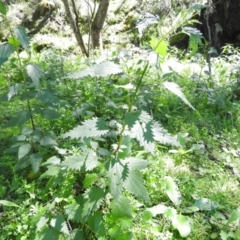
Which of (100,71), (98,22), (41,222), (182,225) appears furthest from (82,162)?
(98,22)

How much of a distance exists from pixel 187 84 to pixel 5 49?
309cm

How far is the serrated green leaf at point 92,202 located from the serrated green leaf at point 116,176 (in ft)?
0.42

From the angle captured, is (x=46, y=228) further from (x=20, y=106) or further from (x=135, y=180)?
(x=20, y=106)

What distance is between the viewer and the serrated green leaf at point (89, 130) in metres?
1.36

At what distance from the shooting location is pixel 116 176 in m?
1.42

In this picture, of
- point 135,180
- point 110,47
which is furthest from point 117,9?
point 135,180

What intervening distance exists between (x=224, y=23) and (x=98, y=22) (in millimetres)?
4153

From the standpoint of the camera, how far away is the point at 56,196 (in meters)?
1.79

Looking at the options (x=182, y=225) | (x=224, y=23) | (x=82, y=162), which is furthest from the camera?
(x=224, y=23)

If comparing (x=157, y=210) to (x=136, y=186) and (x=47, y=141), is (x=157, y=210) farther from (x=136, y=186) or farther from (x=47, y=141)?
(x=47, y=141)

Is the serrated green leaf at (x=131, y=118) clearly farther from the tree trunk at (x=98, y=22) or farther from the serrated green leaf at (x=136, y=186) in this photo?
the tree trunk at (x=98, y=22)

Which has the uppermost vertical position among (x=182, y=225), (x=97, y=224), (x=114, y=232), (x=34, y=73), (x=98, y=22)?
(x=34, y=73)

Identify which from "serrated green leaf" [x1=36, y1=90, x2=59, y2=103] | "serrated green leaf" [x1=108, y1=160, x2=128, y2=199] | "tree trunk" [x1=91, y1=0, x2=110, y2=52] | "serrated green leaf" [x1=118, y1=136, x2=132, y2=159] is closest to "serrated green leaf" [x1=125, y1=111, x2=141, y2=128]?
"serrated green leaf" [x1=108, y1=160, x2=128, y2=199]

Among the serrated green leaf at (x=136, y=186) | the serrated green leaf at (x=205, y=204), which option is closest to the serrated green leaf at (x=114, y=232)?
the serrated green leaf at (x=136, y=186)
